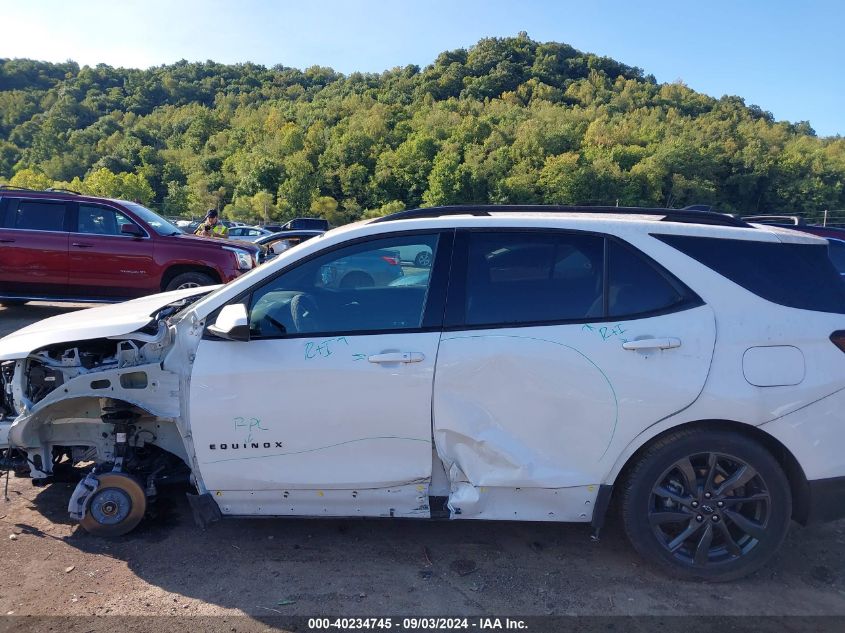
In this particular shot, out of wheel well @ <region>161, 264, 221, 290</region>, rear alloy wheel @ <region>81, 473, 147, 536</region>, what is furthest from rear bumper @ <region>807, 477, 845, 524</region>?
wheel well @ <region>161, 264, 221, 290</region>

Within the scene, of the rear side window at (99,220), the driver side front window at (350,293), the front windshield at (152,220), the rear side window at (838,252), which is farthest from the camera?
the front windshield at (152,220)

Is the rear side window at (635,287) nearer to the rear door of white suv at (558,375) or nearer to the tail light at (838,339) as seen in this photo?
the rear door of white suv at (558,375)

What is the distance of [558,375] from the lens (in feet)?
8.95

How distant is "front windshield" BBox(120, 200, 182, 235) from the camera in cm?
873

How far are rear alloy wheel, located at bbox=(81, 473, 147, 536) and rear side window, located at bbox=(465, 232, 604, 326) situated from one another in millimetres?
2087

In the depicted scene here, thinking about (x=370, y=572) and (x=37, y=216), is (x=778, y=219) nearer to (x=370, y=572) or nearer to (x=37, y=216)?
(x=370, y=572)

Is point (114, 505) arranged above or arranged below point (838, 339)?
below

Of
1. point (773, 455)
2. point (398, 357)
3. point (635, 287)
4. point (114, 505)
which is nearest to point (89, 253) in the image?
point (114, 505)

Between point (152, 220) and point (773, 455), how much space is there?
8816 mm

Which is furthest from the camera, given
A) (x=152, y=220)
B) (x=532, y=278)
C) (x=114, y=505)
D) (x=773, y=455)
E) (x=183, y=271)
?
(x=152, y=220)

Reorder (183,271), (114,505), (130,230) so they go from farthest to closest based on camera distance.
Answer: (183,271)
(130,230)
(114,505)

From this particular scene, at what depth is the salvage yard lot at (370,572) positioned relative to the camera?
2660mm

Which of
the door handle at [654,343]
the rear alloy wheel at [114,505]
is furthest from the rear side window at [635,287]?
the rear alloy wheel at [114,505]

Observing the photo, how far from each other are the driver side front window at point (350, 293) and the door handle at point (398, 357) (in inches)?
6.4
